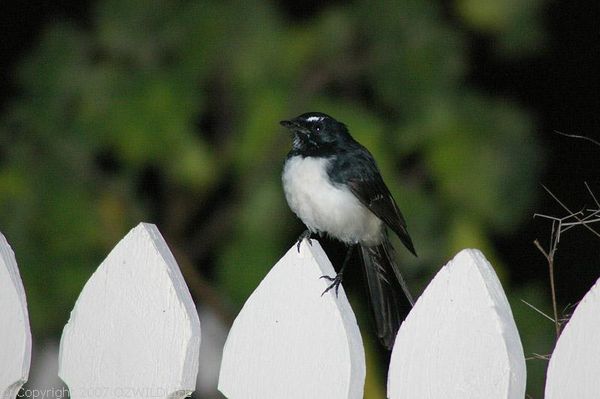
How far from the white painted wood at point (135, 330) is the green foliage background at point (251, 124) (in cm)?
150

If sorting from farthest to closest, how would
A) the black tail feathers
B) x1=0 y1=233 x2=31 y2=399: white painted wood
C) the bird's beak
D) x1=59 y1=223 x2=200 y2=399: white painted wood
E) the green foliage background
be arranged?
the green foliage background
the bird's beak
the black tail feathers
x1=0 y1=233 x2=31 y2=399: white painted wood
x1=59 y1=223 x2=200 y2=399: white painted wood

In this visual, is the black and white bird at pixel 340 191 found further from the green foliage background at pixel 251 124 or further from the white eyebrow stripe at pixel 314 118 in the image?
the green foliage background at pixel 251 124

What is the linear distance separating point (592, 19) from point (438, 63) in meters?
1.65

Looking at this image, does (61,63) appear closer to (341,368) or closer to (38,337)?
(38,337)

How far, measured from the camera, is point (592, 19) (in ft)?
18.8

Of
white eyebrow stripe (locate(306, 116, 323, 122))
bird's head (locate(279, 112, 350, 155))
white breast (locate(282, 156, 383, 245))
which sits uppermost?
white eyebrow stripe (locate(306, 116, 323, 122))

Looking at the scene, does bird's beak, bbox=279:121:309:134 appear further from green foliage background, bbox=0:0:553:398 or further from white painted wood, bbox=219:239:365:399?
white painted wood, bbox=219:239:365:399

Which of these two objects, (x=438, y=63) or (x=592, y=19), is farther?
(x=592, y=19)

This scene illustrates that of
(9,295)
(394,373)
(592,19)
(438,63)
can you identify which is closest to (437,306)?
(394,373)

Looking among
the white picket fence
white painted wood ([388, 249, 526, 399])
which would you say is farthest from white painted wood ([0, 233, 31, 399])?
white painted wood ([388, 249, 526, 399])

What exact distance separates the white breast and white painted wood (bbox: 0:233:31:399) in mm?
1337

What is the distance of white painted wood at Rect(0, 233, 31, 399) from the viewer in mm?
2934

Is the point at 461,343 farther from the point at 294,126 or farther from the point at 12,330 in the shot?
the point at 294,126

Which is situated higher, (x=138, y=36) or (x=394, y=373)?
(x=138, y=36)
